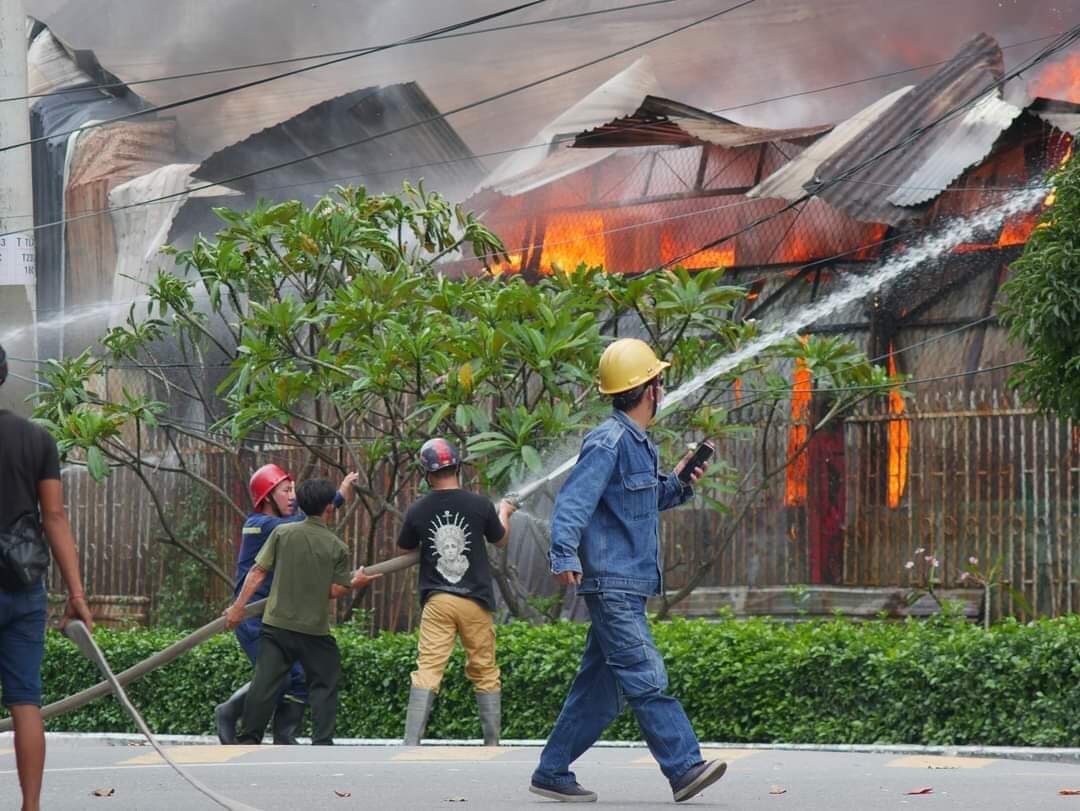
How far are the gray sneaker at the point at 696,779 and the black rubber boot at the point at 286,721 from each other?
4.45 metres

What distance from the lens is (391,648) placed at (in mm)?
11570

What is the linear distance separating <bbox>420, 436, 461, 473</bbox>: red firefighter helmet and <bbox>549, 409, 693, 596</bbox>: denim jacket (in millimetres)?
3073

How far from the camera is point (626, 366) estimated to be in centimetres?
685

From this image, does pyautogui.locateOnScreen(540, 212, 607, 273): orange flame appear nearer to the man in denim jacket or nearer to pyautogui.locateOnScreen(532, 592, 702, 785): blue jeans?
the man in denim jacket

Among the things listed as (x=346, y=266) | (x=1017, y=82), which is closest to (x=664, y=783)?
(x=346, y=266)

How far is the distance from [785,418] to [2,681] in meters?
11.3

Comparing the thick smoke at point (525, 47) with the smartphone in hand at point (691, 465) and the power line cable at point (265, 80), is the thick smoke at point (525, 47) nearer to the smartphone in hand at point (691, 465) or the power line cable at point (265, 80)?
the power line cable at point (265, 80)

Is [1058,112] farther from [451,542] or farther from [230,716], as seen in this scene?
[230,716]

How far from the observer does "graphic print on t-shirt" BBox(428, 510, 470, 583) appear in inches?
386

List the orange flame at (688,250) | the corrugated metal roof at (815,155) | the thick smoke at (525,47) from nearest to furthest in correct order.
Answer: the corrugated metal roof at (815,155), the thick smoke at (525,47), the orange flame at (688,250)

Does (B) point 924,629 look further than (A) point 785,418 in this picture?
No

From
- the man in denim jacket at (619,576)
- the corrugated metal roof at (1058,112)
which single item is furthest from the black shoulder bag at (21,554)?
the corrugated metal roof at (1058,112)

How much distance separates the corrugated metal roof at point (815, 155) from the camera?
1752 cm

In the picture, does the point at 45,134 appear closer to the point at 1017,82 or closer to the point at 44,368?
the point at 44,368
